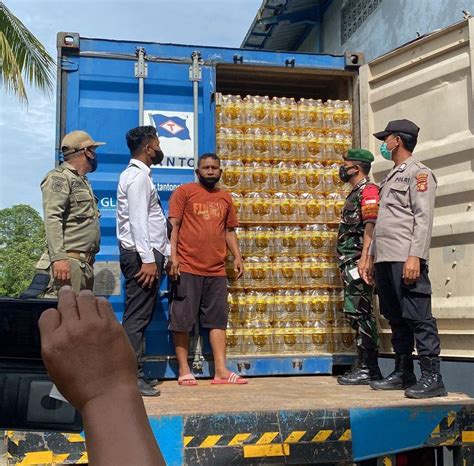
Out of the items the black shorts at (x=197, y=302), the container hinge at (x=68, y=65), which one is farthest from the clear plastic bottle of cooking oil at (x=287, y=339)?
the container hinge at (x=68, y=65)

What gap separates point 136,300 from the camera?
4.12m

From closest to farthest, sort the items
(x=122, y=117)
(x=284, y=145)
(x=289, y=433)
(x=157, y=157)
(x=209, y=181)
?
1. (x=289, y=433)
2. (x=157, y=157)
3. (x=209, y=181)
4. (x=122, y=117)
5. (x=284, y=145)

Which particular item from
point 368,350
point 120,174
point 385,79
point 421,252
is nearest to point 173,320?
point 120,174

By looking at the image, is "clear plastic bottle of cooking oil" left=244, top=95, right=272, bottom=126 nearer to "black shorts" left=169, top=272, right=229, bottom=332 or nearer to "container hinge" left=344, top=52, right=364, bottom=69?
"container hinge" left=344, top=52, right=364, bottom=69

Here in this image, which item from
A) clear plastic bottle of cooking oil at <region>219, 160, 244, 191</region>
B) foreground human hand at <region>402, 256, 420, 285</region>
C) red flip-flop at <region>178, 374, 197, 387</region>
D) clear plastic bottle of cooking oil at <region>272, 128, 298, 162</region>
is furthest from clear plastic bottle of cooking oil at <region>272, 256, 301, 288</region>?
foreground human hand at <region>402, 256, 420, 285</region>

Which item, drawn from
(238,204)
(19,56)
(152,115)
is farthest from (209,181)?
(19,56)

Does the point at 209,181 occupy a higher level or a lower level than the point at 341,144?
lower

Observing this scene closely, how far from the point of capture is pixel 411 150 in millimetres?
4137

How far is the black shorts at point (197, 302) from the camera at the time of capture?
4.38 meters

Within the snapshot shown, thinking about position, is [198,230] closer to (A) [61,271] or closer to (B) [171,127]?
(B) [171,127]

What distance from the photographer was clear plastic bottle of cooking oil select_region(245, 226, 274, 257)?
16.3 feet

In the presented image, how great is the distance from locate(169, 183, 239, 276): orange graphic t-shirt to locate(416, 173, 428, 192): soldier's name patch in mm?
1472

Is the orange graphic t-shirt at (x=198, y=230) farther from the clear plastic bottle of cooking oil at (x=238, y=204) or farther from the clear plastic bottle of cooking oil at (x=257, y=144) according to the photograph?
the clear plastic bottle of cooking oil at (x=257, y=144)

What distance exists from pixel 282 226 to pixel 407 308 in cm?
152
